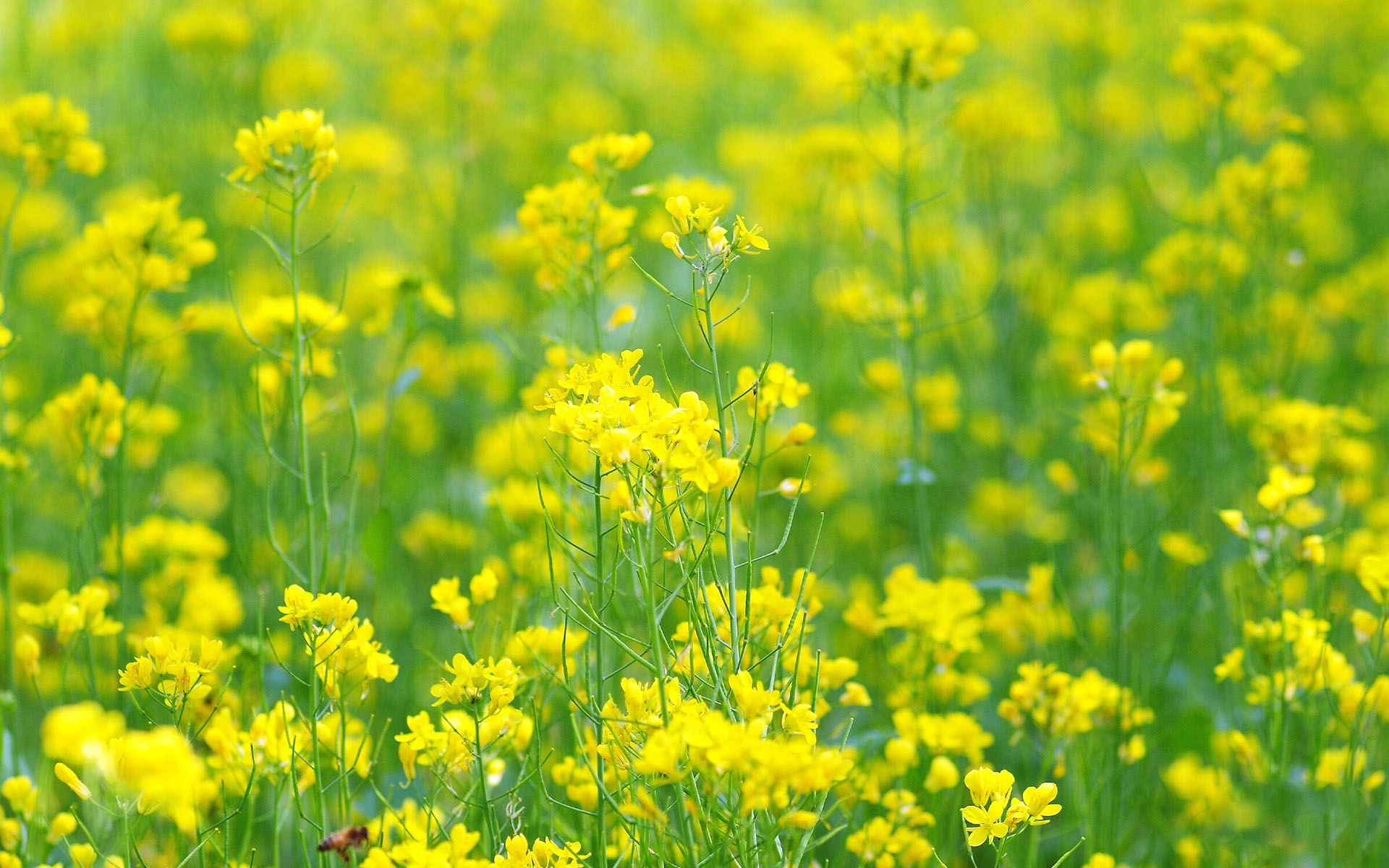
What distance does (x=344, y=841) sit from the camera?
4.97 ft

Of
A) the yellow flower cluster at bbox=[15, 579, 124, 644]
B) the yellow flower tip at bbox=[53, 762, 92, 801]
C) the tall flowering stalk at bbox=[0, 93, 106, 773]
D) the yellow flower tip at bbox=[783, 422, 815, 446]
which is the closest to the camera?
the yellow flower tip at bbox=[53, 762, 92, 801]

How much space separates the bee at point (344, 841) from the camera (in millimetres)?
1506

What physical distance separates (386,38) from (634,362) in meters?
3.61

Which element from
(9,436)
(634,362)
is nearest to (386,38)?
(9,436)

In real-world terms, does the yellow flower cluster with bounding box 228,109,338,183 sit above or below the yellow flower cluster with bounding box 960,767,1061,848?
above

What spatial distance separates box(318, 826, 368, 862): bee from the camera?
1.51 m

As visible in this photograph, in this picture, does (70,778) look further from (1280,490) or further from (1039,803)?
(1280,490)

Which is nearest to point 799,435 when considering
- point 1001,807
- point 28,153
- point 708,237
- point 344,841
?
point 708,237

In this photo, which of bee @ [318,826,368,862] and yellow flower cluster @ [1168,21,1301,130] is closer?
bee @ [318,826,368,862]

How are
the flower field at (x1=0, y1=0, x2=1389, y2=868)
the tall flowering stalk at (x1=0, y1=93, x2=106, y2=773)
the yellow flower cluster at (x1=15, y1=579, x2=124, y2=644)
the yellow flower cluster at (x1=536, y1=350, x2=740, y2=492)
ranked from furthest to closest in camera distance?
1. the tall flowering stalk at (x1=0, y1=93, x2=106, y2=773)
2. the yellow flower cluster at (x1=15, y1=579, x2=124, y2=644)
3. the flower field at (x1=0, y1=0, x2=1389, y2=868)
4. the yellow flower cluster at (x1=536, y1=350, x2=740, y2=492)

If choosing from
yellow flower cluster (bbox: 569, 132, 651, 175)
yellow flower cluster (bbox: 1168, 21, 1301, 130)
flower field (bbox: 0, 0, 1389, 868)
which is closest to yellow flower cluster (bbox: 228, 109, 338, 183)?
flower field (bbox: 0, 0, 1389, 868)

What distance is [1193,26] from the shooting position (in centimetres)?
269

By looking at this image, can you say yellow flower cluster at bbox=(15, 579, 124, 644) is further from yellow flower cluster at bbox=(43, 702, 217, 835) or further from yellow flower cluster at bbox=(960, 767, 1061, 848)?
yellow flower cluster at bbox=(960, 767, 1061, 848)

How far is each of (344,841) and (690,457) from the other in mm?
685
